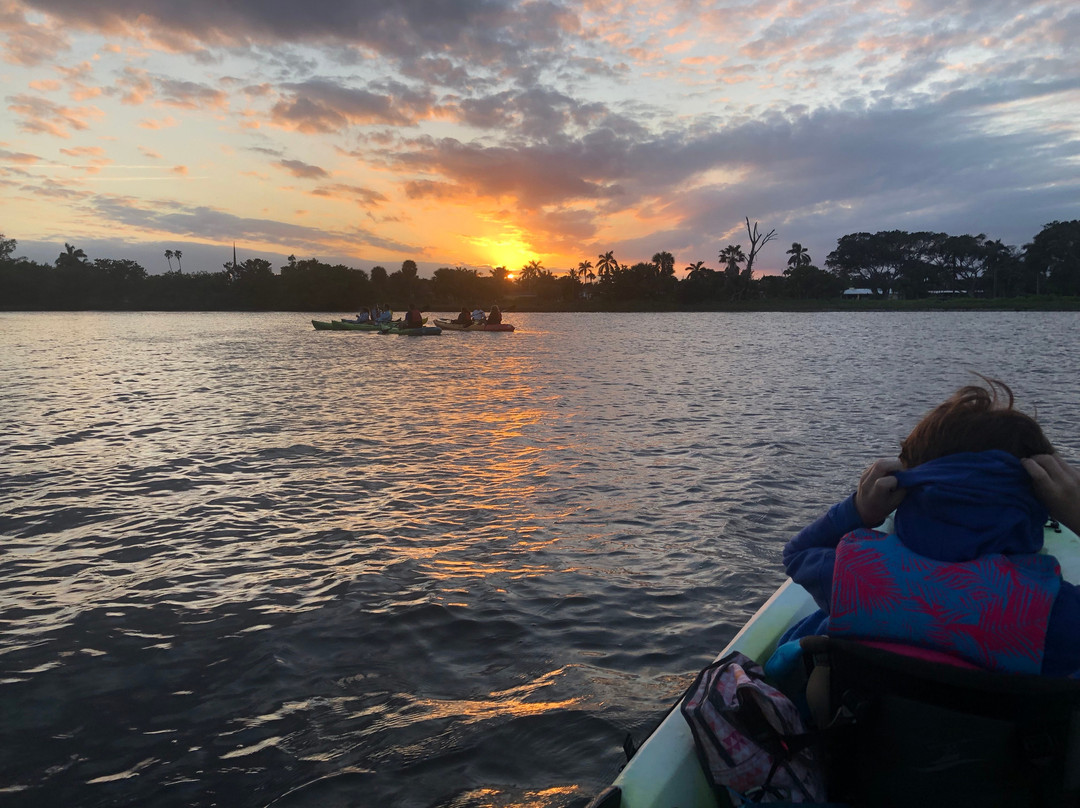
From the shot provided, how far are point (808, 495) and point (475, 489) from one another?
12.5ft

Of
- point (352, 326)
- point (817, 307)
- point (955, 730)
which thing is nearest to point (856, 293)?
point (817, 307)

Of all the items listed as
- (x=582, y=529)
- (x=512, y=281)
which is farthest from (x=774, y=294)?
(x=582, y=529)

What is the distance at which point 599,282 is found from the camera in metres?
127

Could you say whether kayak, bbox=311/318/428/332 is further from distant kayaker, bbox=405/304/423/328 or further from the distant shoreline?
the distant shoreline

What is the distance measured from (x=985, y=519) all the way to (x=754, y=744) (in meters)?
0.91

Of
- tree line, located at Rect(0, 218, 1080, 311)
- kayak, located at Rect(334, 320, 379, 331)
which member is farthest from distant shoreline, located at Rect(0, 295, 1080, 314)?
kayak, located at Rect(334, 320, 379, 331)

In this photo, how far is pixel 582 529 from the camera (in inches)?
274

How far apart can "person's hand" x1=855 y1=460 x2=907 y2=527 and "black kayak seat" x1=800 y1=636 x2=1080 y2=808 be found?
0.37 meters

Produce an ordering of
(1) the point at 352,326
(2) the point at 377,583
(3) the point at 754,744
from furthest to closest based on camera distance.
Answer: (1) the point at 352,326 → (2) the point at 377,583 → (3) the point at 754,744

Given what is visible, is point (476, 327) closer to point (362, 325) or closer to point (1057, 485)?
point (362, 325)

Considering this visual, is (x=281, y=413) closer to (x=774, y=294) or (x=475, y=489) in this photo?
(x=475, y=489)

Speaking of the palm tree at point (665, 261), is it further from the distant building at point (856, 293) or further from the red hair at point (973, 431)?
the red hair at point (973, 431)

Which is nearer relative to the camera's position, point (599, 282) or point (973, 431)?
point (973, 431)

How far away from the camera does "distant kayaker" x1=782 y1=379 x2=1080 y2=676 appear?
175cm
